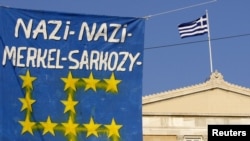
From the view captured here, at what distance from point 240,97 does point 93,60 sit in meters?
20.9

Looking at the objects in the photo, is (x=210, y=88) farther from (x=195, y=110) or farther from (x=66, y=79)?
(x=66, y=79)

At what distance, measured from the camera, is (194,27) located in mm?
31375

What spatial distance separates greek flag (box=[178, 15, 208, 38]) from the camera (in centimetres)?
3056

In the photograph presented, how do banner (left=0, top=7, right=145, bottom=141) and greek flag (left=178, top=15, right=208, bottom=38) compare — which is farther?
greek flag (left=178, top=15, right=208, bottom=38)

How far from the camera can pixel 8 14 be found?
33.5 ft

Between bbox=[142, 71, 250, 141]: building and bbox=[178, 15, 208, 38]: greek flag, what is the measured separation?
250 centimetres

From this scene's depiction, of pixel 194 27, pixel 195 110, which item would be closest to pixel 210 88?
pixel 195 110

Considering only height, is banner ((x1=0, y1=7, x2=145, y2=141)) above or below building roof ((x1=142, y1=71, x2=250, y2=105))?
below

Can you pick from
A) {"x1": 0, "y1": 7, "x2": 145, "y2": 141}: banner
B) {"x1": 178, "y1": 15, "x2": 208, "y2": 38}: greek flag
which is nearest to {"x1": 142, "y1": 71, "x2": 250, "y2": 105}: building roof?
{"x1": 178, "y1": 15, "x2": 208, "y2": 38}: greek flag

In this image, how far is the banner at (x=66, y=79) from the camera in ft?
32.6

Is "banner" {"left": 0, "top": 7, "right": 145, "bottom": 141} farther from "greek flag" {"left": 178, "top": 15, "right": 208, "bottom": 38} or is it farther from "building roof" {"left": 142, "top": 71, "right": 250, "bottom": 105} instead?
"greek flag" {"left": 178, "top": 15, "right": 208, "bottom": 38}

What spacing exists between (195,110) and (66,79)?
20.5 metres

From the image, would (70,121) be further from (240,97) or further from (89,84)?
(240,97)

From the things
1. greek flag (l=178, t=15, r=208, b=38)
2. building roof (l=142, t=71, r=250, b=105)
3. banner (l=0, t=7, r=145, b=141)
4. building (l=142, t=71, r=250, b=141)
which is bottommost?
banner (l=0, t=7, r=145, b=141)
